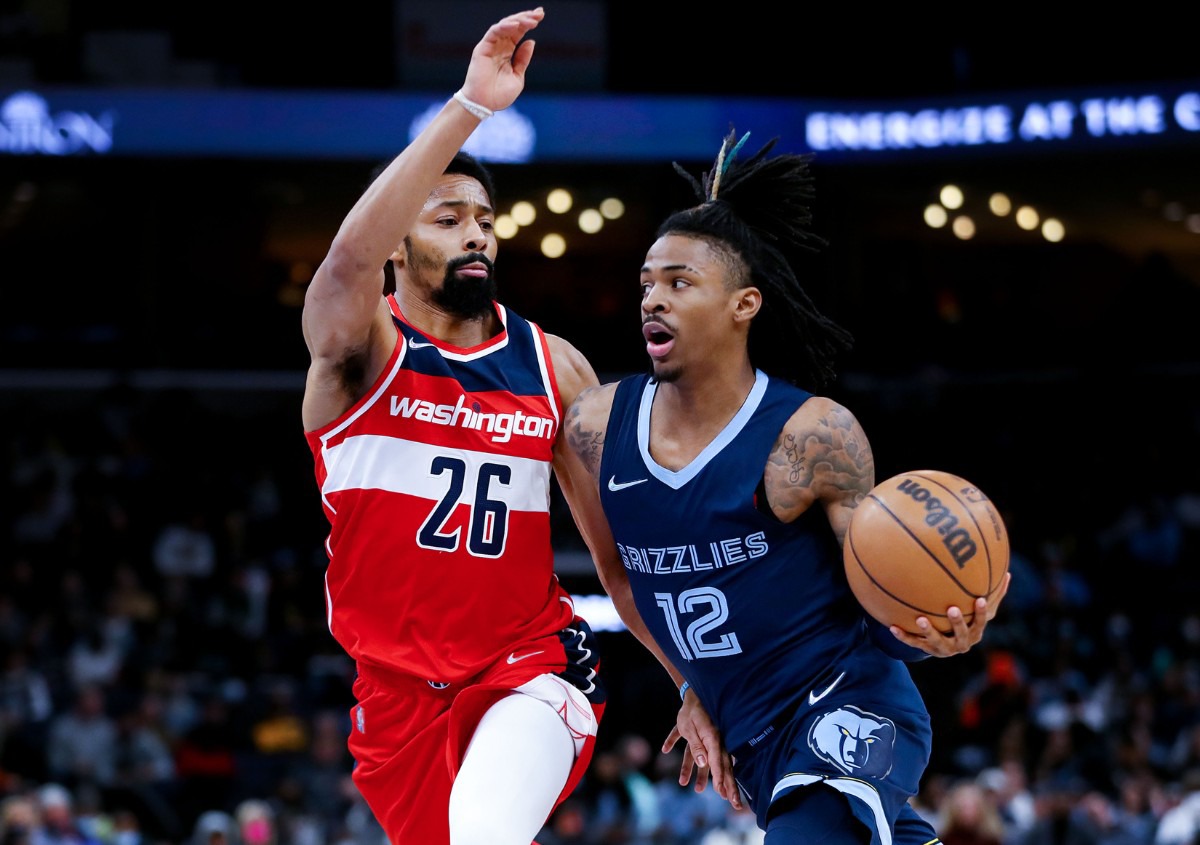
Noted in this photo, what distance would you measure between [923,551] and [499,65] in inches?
63.8

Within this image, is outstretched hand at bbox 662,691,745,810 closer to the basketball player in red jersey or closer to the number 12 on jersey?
the basketball player in red jersey

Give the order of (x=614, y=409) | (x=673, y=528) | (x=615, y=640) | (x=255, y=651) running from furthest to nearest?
1. (x=615, y=640)
2. (x=255, y=651)
3. (x=614, y=409)
4. (x=673, y=528)

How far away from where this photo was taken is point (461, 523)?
4.25m

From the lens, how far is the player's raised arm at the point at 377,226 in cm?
393

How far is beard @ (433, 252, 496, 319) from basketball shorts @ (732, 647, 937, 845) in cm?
140

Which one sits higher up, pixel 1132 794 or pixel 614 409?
pixel 614 409

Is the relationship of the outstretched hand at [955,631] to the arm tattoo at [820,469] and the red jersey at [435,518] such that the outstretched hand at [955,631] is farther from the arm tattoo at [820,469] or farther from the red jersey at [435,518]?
the red jersey at [435,518]

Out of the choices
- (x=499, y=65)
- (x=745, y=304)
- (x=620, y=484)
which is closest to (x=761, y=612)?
(x=620, y=484)

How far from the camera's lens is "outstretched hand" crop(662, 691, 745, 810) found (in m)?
4.22

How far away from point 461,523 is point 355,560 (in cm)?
31

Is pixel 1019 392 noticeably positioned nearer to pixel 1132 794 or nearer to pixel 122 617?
pixel 1132 794

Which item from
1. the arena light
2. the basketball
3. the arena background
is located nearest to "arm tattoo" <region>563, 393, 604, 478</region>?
the basketball

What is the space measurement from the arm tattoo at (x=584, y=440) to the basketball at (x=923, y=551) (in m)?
0.79

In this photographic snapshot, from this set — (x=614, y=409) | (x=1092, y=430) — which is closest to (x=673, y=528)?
(x=614, y=409)
